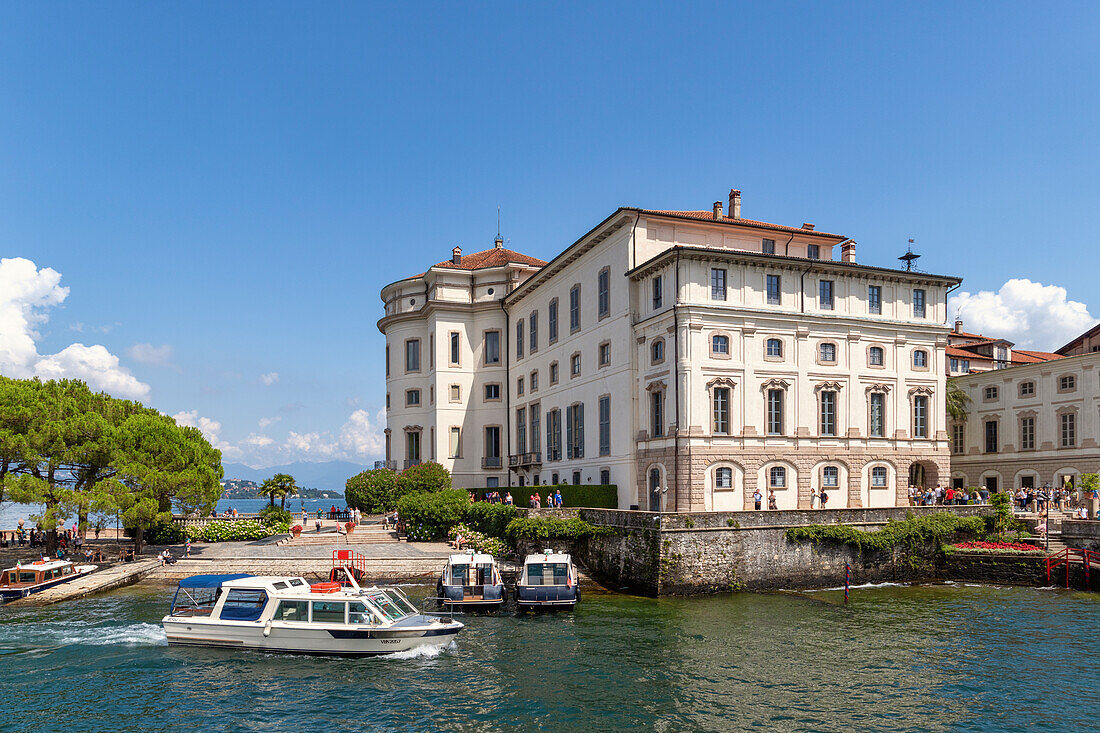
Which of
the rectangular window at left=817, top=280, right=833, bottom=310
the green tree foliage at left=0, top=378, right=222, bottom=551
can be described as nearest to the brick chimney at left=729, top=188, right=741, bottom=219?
the rectangular window at left=817, top=280, right=833, bottom=310

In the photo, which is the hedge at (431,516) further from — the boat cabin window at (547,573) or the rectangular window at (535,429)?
the boat cabin window at (547,573)

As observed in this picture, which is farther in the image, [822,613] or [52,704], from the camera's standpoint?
[822,613]

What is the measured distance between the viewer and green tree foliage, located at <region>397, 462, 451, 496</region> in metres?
58.8

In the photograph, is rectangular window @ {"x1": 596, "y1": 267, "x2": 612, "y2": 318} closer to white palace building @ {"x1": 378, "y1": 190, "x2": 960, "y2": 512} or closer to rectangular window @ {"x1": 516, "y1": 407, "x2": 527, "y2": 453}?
white palace building @ {"x1": 378, "y1": 190, "x2": 960, "y2": 512}

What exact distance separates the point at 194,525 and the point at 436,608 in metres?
25.6

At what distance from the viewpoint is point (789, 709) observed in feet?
69.4

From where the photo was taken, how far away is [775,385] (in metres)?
46.8

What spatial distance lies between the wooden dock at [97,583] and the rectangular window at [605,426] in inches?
1013

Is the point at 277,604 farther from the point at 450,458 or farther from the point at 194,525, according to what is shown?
the point at 450,458

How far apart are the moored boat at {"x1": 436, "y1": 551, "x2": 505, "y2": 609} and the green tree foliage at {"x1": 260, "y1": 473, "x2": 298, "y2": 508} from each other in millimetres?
29418

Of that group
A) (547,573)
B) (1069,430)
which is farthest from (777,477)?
(1069,430)

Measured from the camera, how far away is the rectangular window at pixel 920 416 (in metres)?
50.3

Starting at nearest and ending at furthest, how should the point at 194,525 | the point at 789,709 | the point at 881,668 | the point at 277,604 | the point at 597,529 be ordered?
1. the point at 789,709
2. the point at 881,668
3. the point at 277,604
4. the point at 597,529
5. the point at 194,525

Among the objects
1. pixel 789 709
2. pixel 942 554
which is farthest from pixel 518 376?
pixel 789 709
